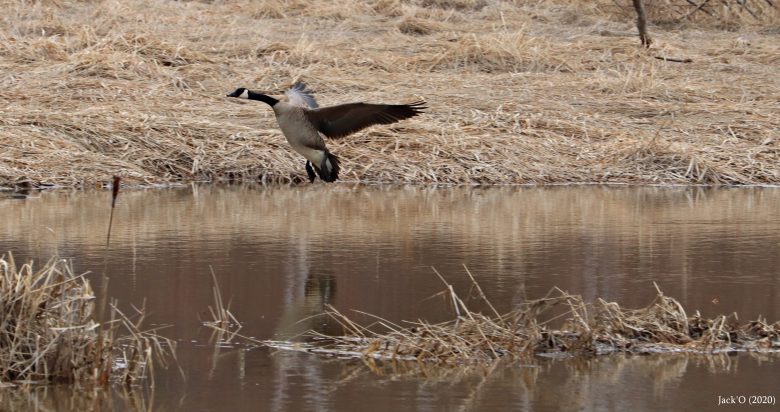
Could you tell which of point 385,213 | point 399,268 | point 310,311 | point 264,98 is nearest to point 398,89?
point 385,213

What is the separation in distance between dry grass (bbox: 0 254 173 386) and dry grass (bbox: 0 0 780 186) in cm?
650

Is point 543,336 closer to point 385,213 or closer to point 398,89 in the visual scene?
A: point 385,213

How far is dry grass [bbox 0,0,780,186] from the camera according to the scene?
13.0 metres

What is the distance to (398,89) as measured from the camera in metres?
15.6

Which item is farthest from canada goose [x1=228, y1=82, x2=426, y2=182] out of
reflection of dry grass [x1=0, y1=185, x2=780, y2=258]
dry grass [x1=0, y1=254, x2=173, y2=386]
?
dry grass [x1=0, y1=254, x2=173, y2=386]

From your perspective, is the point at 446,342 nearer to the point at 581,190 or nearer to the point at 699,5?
the point at 581,190

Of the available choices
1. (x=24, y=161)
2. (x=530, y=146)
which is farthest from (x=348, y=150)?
(x=24, y=161)

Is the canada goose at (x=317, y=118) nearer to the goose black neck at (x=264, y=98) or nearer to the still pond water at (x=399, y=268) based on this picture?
the goose black neck at (x=264, y=98)

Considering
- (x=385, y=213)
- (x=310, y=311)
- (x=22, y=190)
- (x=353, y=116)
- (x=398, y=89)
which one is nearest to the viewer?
(x=310, y=311)

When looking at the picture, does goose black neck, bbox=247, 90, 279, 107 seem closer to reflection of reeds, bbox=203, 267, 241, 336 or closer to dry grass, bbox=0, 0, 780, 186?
dry grass, bbox=0, 0, 780, 186

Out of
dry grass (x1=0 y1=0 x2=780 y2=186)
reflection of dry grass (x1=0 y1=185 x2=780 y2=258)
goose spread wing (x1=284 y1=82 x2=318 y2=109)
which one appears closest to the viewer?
reflection of dry grass (x1=0 y1=185 x2=780 y2=258)

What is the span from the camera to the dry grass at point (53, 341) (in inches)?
217

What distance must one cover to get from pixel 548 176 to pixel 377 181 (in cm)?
158

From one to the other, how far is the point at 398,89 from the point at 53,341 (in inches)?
408
